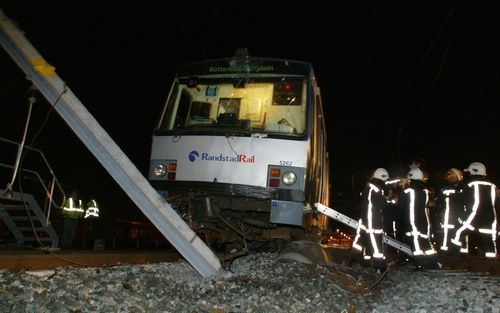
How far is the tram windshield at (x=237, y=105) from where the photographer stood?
6.54 meters

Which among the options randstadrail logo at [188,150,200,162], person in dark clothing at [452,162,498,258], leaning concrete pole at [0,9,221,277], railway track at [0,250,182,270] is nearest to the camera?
leaning concrete pole at [0,9,221,277]

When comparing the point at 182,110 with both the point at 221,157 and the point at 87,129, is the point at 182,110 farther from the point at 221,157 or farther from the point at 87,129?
the point at 87,129

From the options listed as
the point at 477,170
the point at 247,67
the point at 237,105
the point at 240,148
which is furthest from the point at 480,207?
the point at 247,67

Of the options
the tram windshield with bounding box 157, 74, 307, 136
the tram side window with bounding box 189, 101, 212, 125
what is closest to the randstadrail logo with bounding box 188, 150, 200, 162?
the tram windshield with bounding box 157, 74, 307, 136

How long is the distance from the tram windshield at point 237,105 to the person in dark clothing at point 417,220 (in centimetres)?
233

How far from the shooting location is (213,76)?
280 inches

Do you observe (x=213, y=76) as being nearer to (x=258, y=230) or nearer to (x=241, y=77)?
(x=241, y=77)

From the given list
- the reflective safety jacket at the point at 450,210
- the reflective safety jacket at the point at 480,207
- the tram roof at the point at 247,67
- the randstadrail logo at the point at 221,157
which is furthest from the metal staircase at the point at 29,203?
the reflective safety jacket at the point at 450,210

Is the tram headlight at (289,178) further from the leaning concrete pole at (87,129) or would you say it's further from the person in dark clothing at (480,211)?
the person in dark clothing at (480,211)

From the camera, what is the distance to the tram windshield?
654 centimetres

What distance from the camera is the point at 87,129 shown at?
13.9ft

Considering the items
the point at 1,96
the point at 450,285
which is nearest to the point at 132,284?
the point at 450,285

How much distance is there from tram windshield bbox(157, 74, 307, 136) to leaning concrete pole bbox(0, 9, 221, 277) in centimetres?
229

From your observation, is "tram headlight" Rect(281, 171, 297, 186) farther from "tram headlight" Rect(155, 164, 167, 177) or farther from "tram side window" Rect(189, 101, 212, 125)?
"tram headlight" Rect(155, 164, 167, 177)
